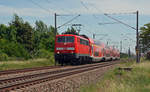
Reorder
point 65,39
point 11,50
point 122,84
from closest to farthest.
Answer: point 122,84
point 65,39
point 11,50

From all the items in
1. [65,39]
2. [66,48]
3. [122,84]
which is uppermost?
[65,39]

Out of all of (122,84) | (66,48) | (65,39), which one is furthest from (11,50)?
(122,84)

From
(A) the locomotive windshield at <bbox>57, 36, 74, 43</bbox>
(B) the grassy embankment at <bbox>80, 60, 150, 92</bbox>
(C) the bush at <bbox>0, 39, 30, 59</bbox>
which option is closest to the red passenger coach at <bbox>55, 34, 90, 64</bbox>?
(A) the locomotive windshield at <bbox>57, 36, 74, 43</bbox>

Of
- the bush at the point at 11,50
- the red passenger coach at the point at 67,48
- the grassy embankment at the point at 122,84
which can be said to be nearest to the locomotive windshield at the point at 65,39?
the red passenger coach at the point at 67,48

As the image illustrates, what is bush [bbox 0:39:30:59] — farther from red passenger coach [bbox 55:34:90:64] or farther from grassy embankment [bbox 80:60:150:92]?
grassy embankment [bbox 80:60:150:92]

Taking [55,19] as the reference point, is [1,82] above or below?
below

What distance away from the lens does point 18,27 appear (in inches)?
2606

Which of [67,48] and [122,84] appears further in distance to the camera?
[67,48]

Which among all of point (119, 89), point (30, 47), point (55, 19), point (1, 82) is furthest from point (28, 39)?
point (119, 89)

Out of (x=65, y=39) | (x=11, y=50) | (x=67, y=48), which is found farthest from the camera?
(x=11, y=50)

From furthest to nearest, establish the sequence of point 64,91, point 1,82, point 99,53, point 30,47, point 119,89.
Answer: point 30,47, point 99,53, point 1,82, point 64,91, point 119,89

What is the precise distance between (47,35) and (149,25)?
6023 cm

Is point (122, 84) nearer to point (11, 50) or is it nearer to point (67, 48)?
point (67, 48)

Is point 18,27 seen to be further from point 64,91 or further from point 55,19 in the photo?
point 64,91
